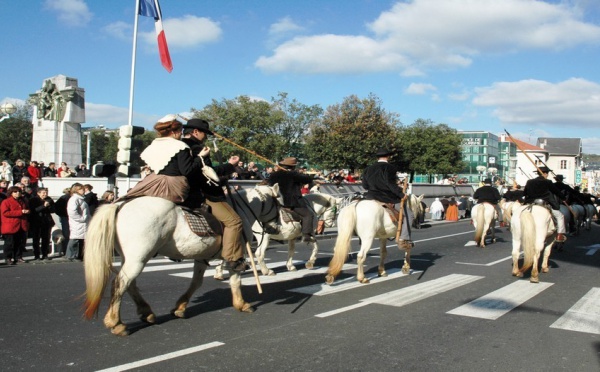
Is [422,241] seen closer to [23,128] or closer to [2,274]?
[2,274]

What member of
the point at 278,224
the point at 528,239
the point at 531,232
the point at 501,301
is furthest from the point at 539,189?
the point at 278,224

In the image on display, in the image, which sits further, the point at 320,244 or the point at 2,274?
the point at 320,244

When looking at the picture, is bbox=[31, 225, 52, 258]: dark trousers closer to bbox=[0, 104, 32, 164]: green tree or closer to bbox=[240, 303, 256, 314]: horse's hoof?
bbox=[240, 303, 256, 314]: horse's hoof

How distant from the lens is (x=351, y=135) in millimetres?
49938

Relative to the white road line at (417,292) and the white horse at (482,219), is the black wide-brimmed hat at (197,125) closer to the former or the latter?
the white road line at (417,292)

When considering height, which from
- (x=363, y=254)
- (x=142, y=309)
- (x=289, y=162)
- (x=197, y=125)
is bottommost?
(x=142, y=309)

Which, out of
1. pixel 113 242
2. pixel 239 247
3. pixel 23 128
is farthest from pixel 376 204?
pixel 23 128

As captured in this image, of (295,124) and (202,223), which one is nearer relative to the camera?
(202,223)

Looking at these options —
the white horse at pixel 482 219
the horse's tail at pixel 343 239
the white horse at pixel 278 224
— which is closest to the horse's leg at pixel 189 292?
the white horse at pixel 278 224

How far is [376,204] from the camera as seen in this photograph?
A: 9.91 meters

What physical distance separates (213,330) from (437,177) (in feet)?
253

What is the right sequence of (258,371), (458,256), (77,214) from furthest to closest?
(458,256) → (77,214) → (258,371)

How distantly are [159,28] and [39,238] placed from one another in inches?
484

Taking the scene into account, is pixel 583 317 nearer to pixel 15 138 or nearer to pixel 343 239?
pixel 343 239
